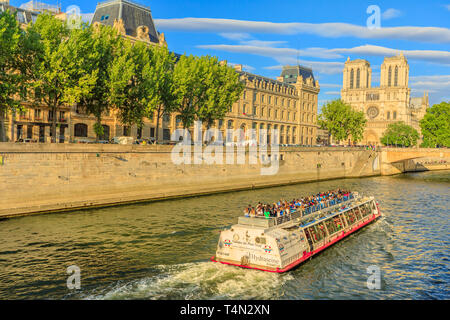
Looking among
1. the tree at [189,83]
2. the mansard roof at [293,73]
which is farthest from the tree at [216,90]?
the mansard roof at [293,73]

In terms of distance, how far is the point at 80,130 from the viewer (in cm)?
6103

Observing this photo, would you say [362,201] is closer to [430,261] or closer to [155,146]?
[430,261]

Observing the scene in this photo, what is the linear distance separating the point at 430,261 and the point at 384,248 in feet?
11.5

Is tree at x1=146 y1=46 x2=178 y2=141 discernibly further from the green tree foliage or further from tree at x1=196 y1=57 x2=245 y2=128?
tree at x1=196 y1=57 x2=245 y2=128

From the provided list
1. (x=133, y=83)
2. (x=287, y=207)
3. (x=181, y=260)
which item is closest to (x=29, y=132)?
(x=133, y=83)

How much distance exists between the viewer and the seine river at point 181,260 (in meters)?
20.3

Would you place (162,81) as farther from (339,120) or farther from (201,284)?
(339,120)

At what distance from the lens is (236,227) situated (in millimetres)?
23500

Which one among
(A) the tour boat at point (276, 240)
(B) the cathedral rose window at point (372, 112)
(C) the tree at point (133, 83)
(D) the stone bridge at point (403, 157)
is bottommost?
(A) the tour boat at point (276, 240)

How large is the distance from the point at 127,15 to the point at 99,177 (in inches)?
1380

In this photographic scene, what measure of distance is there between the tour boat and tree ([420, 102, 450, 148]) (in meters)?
105

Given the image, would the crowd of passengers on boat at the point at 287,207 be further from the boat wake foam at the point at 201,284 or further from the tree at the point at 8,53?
the tree at the point at 8,53

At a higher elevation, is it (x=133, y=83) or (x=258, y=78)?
(x=258, y=78)
